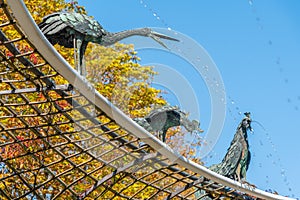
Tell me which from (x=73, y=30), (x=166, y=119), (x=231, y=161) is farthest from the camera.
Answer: (x=231, y=161)

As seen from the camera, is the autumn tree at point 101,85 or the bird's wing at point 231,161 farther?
the autumn tree at point 101,85

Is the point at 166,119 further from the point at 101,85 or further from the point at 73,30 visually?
the point at 101,85

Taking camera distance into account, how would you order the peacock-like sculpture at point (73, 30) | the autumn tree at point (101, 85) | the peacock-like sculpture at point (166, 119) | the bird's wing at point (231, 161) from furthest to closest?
the autumn tree at point (101, 85), the bird's wing at point (231, 161), the peacock-like sculpture at point (166, 119), the peacock-like sculpture at point (73, 30)

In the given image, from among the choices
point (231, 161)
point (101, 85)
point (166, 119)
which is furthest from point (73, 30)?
point (101, 85)

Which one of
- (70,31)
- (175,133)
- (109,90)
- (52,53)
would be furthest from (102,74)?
(52,53)

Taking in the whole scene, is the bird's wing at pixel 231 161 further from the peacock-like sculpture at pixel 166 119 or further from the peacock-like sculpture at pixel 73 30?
the peacock-like sculpture at pixel 73 30

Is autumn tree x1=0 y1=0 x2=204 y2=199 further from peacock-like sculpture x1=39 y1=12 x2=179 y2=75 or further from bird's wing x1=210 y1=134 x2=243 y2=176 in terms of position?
peacock-like sculpture x1=39 y1=12 x2=179 y2=75

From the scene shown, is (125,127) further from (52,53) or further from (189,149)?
(189,149)

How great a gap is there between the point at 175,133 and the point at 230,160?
684 centimetres

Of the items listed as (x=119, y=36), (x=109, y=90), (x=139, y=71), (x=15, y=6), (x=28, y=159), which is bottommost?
(x=15, y=6)

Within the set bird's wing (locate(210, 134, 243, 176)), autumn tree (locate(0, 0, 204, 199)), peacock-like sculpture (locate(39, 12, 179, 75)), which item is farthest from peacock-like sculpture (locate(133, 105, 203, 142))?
autumn tree (locate(0, 0, 204, 199))

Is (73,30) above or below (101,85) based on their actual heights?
below

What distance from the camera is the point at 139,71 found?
15.1 meters

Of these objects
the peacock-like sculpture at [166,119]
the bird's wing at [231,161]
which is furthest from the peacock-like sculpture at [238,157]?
the peacock-like sculpture at [166,119]
